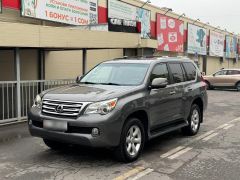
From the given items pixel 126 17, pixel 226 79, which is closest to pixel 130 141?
pixel 126 17

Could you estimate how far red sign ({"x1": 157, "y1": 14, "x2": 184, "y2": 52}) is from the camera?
2893 centimetres

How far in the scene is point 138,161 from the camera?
6520mm

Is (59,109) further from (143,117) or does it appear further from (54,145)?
(143,117)

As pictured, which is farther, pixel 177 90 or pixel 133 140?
pixel 177 90

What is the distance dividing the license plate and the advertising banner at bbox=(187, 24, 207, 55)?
1156 inches

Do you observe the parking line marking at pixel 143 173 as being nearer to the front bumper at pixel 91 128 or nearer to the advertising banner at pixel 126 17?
the front bumper at pixel 91 128

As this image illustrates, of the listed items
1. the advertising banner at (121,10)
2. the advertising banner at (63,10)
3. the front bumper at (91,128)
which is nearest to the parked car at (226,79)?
the advertising banner at (121,10)

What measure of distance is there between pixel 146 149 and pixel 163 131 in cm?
49

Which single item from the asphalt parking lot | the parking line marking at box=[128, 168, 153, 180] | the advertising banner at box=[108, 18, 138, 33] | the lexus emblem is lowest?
the asphalt parking lot

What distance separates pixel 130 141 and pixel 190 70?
3.32 metres

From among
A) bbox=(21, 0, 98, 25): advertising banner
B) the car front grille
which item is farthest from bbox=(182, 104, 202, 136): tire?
bbox=(21, 0, 98, 25): advertising banner

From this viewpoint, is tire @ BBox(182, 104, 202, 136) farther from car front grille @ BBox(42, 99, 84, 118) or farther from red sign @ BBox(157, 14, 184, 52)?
red sign @ BBox(157, 14, 184, 52)

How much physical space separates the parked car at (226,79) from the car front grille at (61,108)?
21.1 meters

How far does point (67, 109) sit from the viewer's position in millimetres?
6059
